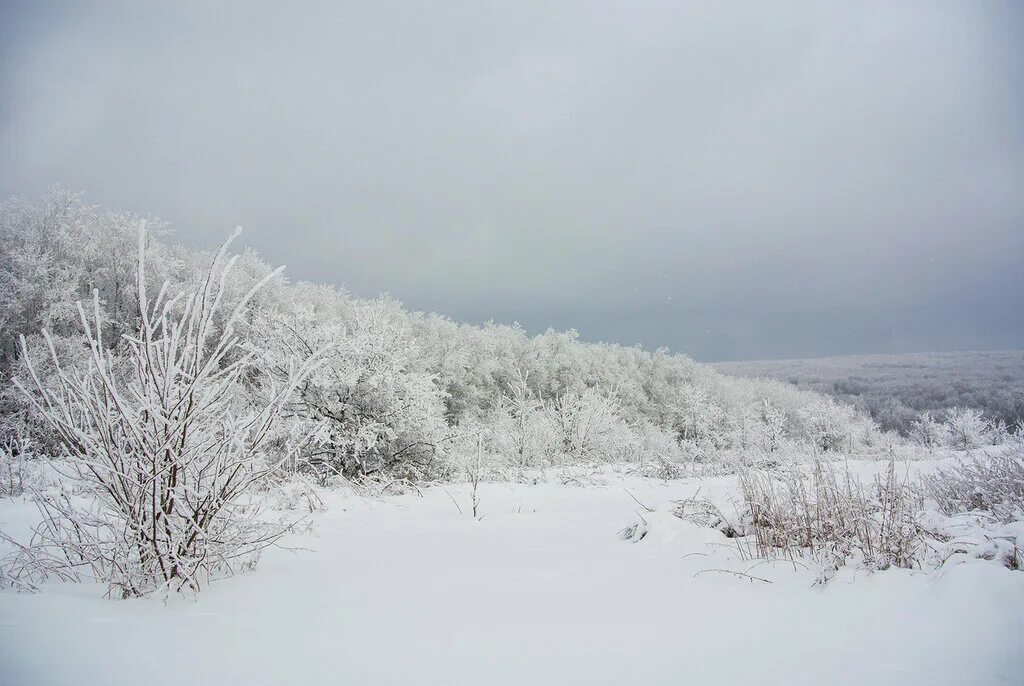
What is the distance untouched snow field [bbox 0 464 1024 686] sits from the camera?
5.92ft

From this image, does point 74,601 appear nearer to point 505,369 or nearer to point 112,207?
point 112,207

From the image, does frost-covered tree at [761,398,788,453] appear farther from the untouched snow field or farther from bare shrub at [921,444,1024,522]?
the untouched snow field

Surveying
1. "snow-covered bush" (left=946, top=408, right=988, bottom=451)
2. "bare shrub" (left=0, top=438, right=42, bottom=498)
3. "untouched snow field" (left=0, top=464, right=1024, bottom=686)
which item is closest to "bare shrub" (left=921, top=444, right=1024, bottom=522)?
"untouched snow field" (left=0, top=464, right=1024, bottom=686)

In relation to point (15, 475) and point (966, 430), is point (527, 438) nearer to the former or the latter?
point (15, 475)

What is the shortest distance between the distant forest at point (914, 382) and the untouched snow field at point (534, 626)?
2748cm

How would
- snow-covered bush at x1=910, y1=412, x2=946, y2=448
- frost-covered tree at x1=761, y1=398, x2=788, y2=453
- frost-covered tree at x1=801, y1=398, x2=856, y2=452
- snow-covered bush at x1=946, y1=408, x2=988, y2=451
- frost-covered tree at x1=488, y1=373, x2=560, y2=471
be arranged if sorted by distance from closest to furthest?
1. frost-covered tree at x1=488, y1=373, x2=560, y2=471
2. frost-covered tree at x1=761, y1=398, x2=788, y2=453
3. snow-covered bush at x1=946, y1=408, x2=988, y2=451
4. snow-covered bush at x1=910, y1=412, x2=946, y2=448
5. frost-covered tree at x1=801, y1=398, x2=856, y2=452

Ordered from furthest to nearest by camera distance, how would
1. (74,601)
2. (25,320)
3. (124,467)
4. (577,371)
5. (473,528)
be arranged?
(577,371)
(25,320)
(473,528)
(124,467)
(74,601)

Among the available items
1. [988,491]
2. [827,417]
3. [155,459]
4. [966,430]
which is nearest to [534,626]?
[155,459]

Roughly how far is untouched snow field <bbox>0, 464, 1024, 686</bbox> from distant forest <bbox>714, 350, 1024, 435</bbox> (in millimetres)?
27479

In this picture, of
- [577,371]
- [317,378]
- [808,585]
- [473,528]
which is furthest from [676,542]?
[577,371]

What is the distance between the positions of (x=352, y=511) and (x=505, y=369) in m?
32.5

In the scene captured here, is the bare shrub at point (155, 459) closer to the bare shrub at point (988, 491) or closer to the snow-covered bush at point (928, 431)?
the bare shrub at point (988, 491)

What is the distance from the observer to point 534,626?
2283 mm

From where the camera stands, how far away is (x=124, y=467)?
8.85 feet
